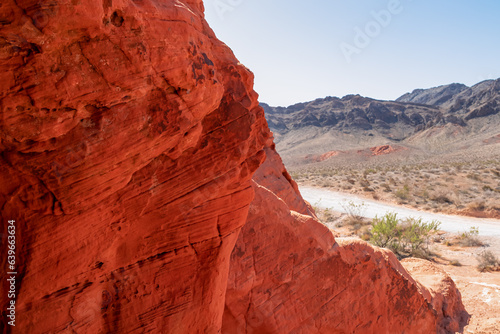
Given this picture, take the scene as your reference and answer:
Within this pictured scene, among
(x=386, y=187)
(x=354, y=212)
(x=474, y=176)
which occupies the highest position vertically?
(x=354, y=212)

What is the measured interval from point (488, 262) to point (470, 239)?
8.27ft

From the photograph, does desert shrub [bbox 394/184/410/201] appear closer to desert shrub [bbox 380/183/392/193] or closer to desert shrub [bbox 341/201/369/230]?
desert shrub [bbox 380/183/392/193]

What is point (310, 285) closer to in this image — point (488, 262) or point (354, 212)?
point (488, 262)

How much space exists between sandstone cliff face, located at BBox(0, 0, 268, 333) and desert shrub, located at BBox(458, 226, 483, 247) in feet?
52.7

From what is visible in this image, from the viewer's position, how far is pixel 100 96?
3.12 metres

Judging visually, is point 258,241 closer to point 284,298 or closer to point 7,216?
point 284,298

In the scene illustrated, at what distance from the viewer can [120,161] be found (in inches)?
133

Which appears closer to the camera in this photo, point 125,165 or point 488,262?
point 125,165

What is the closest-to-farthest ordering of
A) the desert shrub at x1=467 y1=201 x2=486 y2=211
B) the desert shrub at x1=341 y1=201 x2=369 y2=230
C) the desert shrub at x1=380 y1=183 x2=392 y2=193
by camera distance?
→ the desert shrub at x1=341 y1=201 x2=369 y2=230 < the desert shrub at x1=467 y1=201 x2=486 y2=211 < the desert shrub at x1=380 y1=183 x2=392 y2=193

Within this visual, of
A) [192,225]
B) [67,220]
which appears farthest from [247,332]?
[67,220]

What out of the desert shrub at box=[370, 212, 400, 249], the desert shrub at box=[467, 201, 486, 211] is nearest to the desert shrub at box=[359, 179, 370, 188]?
the desert shrub at box=[467, 201, 486, 211]

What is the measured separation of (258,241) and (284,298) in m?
1.24

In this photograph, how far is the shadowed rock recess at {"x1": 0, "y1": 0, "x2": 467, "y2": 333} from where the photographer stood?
9.34 ft

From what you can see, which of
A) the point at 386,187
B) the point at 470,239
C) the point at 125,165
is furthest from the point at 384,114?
the point at 125,165
